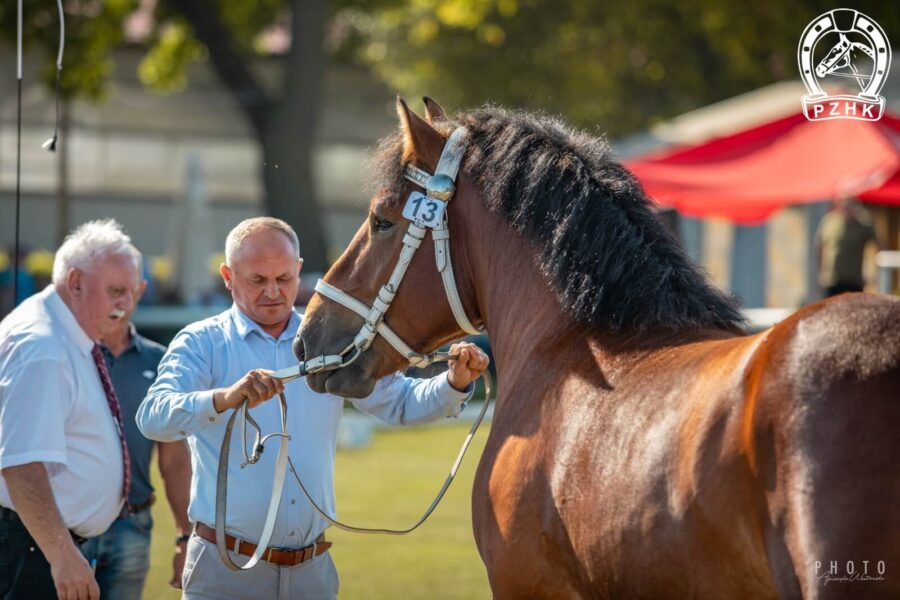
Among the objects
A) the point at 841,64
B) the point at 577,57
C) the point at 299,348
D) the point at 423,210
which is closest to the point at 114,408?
the point at 299,348

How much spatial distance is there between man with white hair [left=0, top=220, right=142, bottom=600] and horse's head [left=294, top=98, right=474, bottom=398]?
3.04 feet

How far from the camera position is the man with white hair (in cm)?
382

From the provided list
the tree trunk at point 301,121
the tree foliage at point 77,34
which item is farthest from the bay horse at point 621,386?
the tree trunk at point 301,121

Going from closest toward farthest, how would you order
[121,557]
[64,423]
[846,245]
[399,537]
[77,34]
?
1. [64,423]
2. [121,557]
3. [399,537]
4. [846,245]
5. [77,34]

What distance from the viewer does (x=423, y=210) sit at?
3590mm

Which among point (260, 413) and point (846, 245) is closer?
point (260, 413)

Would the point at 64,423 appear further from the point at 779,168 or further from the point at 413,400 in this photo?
the point at 779,168

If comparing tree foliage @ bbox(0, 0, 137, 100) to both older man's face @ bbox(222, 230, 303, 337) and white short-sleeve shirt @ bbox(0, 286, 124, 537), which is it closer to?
white short-sleeve shirt @ bbox(0, 286, 124, 537)

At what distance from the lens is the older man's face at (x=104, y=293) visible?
429cm

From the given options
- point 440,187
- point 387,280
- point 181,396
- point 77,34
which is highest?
point 77,34

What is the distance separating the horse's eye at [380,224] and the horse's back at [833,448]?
1472mm

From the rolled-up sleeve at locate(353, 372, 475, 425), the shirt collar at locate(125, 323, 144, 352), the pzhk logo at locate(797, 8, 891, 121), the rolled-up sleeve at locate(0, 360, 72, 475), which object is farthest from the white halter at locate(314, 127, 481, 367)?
the pzhk logo at locate(797, 8, 891, 121)

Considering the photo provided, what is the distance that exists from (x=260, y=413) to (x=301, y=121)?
1863cm

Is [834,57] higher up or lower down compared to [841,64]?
lower down
